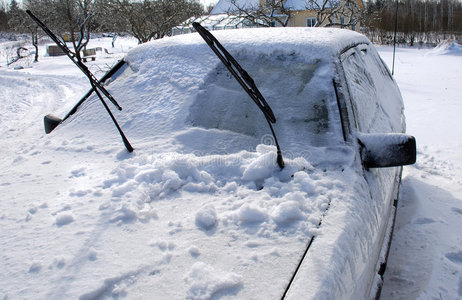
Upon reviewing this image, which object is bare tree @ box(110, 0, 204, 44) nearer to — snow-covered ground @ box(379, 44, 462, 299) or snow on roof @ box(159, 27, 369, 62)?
snow-covered ground @ box(379, 44, 462, 299)

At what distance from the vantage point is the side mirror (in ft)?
5.81

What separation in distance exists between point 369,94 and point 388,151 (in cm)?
84

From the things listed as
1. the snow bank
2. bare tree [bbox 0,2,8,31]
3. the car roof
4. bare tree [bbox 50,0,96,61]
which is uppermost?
bare tree [bbox 0,2,8,31]

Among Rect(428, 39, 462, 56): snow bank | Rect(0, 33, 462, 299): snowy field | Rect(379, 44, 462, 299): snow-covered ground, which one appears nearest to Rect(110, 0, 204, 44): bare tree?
Rect(379, 44, 462, 299): snow-covered ground

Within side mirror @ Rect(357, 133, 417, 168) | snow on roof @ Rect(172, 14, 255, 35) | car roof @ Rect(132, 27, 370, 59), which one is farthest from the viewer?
snow on roof @ Rect(172, 14, 255, 35)

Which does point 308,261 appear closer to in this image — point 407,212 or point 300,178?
point 300,178

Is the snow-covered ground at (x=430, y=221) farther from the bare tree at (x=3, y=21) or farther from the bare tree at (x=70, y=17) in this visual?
the bare tree at (x=3, y=21)

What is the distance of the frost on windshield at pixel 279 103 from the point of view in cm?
195

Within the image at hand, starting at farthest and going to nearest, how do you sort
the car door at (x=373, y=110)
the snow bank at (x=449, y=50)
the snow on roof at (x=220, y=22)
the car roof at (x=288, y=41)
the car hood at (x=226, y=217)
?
the snow bank at (x=449, y=50) → the snow on roof at (x=220, y=22) → the car roof at (x=288, y=41) → the car door at (x=373, y=110) → the car hood at (x=226, y=217)

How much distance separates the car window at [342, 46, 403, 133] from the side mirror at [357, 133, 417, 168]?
22 centimetres

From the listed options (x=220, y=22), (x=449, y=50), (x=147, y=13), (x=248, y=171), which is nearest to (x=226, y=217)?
(x=248, y=171)

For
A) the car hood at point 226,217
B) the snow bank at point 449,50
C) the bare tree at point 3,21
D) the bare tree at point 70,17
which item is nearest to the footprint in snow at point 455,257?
the car hood at point 226,217

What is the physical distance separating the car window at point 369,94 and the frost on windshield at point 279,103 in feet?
0.69

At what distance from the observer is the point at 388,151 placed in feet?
5.88
